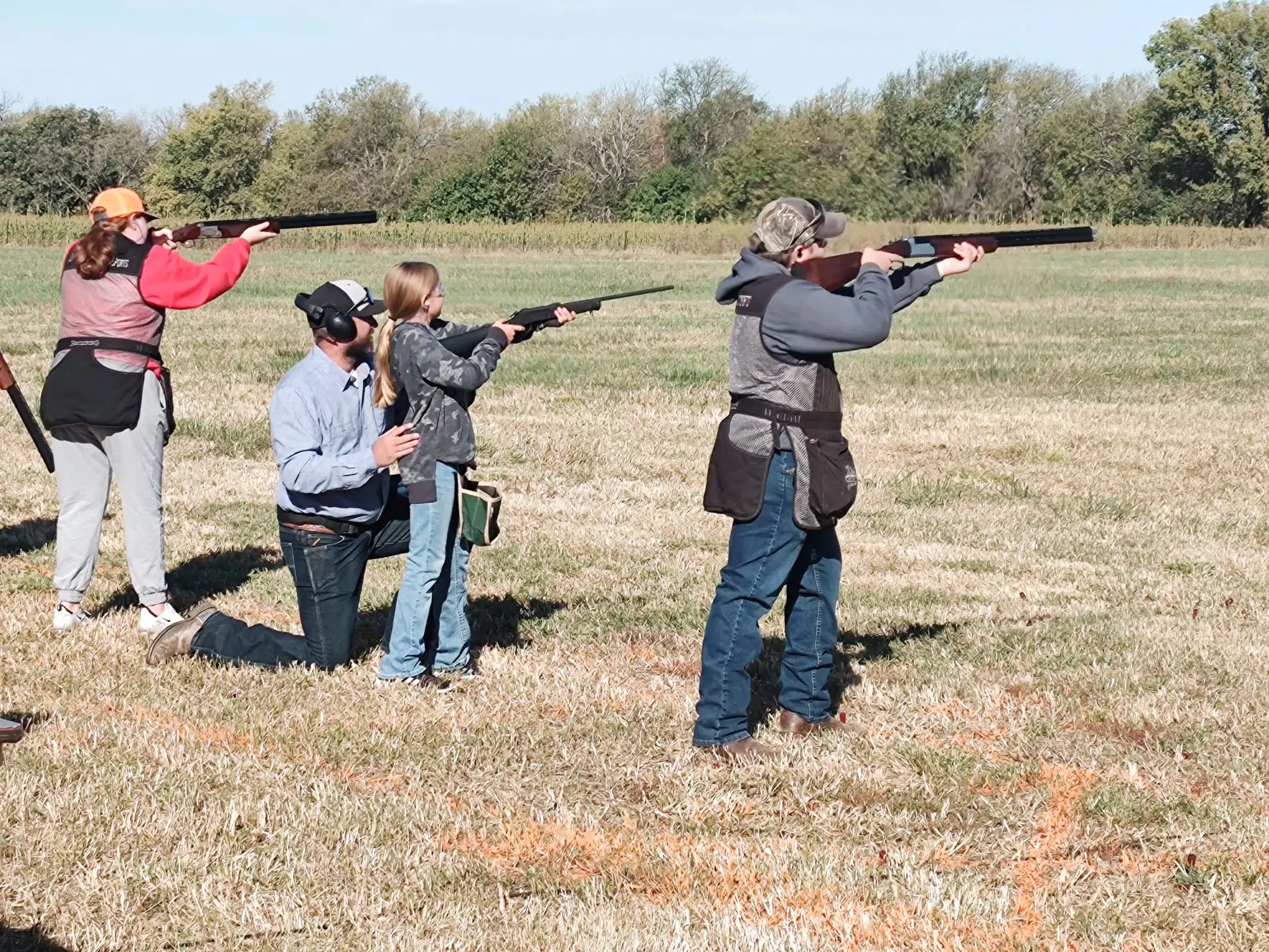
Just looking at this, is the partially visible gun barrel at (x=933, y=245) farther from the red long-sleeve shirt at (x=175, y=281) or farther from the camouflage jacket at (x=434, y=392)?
the red long-sleeve shirt at (x=175, y=281)

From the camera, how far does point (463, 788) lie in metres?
6.07

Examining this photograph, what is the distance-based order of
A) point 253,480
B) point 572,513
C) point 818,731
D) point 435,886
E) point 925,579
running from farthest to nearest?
point 253,480
point 572,513
point 925,579
point 818,731
point 435,886

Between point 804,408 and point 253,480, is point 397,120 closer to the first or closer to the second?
point 253,480

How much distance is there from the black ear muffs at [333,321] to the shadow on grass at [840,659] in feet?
7.80

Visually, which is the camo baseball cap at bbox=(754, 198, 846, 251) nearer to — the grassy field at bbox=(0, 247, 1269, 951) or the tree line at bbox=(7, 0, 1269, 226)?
the grassy field at bbox=(0, 247, 1269, 951)

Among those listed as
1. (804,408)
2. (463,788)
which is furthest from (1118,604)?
(463,788)

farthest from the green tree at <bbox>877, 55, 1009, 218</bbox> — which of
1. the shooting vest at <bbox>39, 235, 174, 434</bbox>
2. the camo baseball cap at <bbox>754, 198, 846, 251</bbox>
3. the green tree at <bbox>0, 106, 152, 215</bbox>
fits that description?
the green tree at <bbox>0, 106, 152, 215</bbox>

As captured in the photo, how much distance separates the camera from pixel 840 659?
26.1 feet

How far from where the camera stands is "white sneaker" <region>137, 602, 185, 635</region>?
27.0 feet

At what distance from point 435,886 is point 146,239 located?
4.20 meters

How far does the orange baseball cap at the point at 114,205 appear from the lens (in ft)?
25.9

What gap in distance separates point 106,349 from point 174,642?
147 centimetres

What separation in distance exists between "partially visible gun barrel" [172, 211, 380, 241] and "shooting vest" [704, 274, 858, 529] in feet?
11.2

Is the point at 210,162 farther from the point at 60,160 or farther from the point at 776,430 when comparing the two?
the point at 776,430
